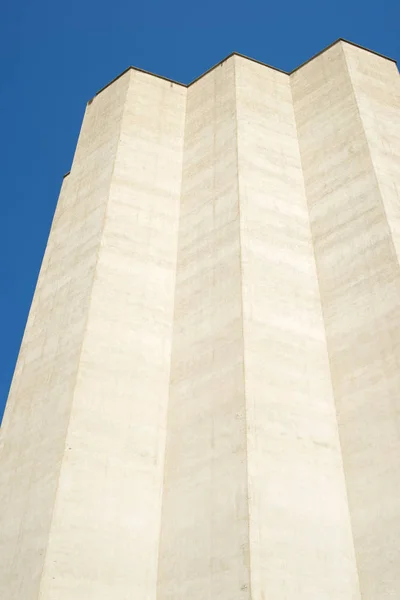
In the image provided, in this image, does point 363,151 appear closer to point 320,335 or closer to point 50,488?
point 320,335

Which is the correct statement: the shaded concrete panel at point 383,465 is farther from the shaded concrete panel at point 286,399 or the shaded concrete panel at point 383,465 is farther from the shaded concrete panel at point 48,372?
the shaded concrete panel at point 48,372

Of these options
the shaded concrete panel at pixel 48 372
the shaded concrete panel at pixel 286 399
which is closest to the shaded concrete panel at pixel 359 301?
the shaded concrete panel at pixel 286 399

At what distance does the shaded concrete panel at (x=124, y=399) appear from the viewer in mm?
12391

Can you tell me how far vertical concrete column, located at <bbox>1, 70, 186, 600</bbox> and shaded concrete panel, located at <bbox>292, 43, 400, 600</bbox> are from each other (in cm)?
399

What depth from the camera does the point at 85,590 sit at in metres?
11.9

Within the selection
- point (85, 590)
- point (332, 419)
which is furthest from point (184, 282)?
point (85, 590)

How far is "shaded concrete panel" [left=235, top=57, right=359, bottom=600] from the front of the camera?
11648 mm

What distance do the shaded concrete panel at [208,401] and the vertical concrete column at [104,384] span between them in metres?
0.41

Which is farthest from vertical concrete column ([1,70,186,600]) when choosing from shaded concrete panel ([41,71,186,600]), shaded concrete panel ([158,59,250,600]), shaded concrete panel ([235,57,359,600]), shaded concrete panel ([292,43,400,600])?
shaded concrete panel ([292,43,400,600])

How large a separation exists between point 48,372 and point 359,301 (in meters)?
7.52

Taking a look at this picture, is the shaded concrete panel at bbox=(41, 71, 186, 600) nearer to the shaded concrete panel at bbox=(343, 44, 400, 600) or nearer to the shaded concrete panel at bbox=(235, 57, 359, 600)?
the shaded concrete panel at bbox=(235, 57, 359, 600)

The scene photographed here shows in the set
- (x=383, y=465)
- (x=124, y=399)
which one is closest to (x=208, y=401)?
(x=124, y=399)

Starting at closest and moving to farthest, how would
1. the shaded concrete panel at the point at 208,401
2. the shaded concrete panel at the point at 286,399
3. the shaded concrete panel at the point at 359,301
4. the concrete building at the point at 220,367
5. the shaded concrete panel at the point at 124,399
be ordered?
the shaded concrete panel at the point at 286,399
the shaded concrete panel at the point at 208,401
the concrete building at the point at 220,367
the shaded concrete panel at the point at 124,399
the shaded concrete panel at the point at 359,301

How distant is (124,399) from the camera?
14.8 m
